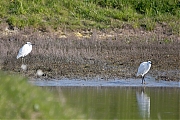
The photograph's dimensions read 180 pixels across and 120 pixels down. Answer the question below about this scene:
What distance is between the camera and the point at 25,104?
8.29 m

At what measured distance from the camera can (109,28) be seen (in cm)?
2467

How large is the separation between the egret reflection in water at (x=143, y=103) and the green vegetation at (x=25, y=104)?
11.6 ft

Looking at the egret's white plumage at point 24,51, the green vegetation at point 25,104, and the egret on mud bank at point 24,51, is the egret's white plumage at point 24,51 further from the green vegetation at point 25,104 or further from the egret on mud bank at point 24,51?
the green vegetation at point 25,104

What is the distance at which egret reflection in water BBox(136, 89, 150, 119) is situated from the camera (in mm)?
12256

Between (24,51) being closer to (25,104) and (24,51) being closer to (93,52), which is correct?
(93,52)

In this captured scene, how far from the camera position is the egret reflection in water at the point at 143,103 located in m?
12.3

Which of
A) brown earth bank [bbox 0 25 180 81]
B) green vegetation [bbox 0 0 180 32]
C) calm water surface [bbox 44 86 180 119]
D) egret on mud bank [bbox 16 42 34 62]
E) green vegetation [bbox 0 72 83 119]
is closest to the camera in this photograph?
green vegetation [bbox 0 72 83 119]

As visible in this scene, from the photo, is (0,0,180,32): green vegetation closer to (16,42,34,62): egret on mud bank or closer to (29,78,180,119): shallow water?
(16,42,34,62): egret on mud bank

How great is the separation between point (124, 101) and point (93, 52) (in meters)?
7.55

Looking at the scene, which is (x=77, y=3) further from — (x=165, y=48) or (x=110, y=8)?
(x=165, y=48)

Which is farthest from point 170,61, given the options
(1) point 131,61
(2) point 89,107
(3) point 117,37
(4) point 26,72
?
(2) point 89,107

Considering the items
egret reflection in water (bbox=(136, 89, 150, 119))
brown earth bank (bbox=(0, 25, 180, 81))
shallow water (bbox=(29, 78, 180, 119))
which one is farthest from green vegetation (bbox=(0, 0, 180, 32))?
egret reflection in water (bbox=(136, 89, 150, 119))

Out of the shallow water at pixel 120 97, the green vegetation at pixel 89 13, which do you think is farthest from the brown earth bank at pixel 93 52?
the shallow water at pixel 120 97

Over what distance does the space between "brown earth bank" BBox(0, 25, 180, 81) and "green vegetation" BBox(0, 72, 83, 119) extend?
9.81m
